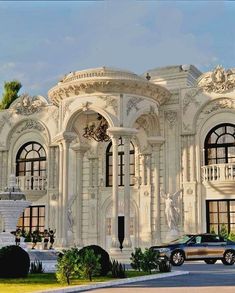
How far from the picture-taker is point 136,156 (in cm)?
3194

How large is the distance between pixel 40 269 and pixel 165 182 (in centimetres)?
1483

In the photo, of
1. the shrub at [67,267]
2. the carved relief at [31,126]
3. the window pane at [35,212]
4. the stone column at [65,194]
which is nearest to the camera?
the shrub at [67,267]

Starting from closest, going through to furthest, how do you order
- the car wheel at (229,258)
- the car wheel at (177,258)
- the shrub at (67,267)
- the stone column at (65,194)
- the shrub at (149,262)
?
1. the shrub at (67,267)
2. the shrub at (149,262)
3. the car wheel at (177,258)
4. the car wheel at (229,258)
5. the stone column at (65,194)

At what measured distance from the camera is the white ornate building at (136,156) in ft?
92.7

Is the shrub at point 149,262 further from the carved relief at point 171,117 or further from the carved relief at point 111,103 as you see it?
Answer: the carved relief at point 171,117

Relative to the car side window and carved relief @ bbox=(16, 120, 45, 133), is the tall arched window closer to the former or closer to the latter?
carved relief @ bbox=(16, 120, 45, 133)

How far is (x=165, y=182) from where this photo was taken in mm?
30562

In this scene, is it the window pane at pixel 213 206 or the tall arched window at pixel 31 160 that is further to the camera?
the tall arched window at pixel 31 160

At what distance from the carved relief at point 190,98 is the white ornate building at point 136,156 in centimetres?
6

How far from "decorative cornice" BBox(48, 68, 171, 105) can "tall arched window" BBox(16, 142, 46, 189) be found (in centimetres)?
711

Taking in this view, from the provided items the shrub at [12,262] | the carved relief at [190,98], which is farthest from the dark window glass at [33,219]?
the shrub at [12,262]

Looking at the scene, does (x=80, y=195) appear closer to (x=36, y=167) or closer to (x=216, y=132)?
(x=36, y=167)

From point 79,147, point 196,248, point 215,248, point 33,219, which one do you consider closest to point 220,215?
point 215,248

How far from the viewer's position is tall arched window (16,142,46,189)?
115 feet
